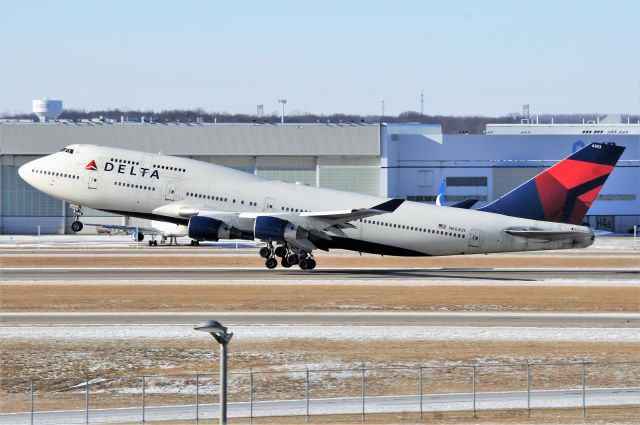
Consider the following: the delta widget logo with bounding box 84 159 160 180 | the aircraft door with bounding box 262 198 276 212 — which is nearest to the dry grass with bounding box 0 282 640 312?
the aircraft door with bounding box 262 198 276 212

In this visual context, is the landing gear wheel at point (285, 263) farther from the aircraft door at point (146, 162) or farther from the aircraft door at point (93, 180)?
the aircraft door at point (93, 180)

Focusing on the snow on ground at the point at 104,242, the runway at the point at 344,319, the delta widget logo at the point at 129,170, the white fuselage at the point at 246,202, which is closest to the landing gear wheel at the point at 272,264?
the white fuselage at the point at 246,202

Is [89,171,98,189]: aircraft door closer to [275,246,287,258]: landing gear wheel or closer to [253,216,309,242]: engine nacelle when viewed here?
[253,216,309,242]: engine nacelle

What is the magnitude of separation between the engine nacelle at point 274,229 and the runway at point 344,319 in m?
16.7

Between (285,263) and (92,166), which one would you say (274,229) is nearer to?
(285,263)

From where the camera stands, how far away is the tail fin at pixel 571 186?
65875 millimetres

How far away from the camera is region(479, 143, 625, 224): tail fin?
65875 mm

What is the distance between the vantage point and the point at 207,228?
6619cm

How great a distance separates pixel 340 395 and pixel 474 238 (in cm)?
3477

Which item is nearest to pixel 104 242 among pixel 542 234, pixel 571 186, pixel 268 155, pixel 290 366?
pixel 268 155

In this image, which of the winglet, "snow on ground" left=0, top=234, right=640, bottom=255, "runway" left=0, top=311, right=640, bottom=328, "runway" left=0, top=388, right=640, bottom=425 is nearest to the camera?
"runway" left=0, top=388, right=640, bottom=425

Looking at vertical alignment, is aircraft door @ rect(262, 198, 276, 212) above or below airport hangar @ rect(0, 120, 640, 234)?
below

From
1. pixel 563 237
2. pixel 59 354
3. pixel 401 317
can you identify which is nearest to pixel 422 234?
pixel 563 237

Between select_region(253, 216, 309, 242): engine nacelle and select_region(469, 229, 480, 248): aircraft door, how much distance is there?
10.3m
